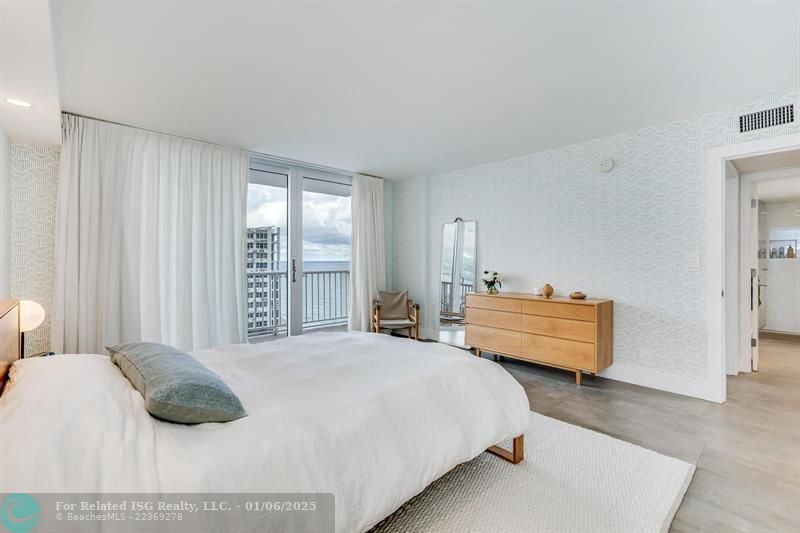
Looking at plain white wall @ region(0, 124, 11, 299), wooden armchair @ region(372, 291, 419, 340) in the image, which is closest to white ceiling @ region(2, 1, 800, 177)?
plain white wall @ region(0, 124, 11, 299)

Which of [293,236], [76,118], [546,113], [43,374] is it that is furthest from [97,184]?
[546,113]

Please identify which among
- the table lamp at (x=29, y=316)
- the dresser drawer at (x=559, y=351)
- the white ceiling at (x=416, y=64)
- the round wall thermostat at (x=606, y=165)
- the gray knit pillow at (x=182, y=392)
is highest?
the white ceiling at (x=416, y=64)

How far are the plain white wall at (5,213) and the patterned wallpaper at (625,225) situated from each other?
4.62 metres

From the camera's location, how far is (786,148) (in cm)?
287

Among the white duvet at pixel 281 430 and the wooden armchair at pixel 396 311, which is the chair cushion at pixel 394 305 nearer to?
the wooden armchair at pixel 396 311

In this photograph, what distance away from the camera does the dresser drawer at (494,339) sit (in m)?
4.09

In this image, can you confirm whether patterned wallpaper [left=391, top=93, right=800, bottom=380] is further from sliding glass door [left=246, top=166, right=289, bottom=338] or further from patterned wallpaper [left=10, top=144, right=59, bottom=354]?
patterned wallpaper [left=10, top=144, right=59, bottom=354]

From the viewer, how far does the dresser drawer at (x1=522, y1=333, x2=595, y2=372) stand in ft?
11.5

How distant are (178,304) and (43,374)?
2502 mm

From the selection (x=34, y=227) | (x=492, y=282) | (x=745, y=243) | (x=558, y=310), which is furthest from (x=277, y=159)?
(x=745, y=243)

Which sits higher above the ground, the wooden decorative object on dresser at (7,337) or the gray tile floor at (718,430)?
the wooden decorative object on dresser at (7,337)

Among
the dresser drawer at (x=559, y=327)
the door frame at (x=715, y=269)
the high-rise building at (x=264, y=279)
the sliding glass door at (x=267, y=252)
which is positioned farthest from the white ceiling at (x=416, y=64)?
the dresser drawer at (x=559, y=327)

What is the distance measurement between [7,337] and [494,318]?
3948mm

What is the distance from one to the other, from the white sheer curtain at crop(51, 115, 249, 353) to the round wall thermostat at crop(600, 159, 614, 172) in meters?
3.96
